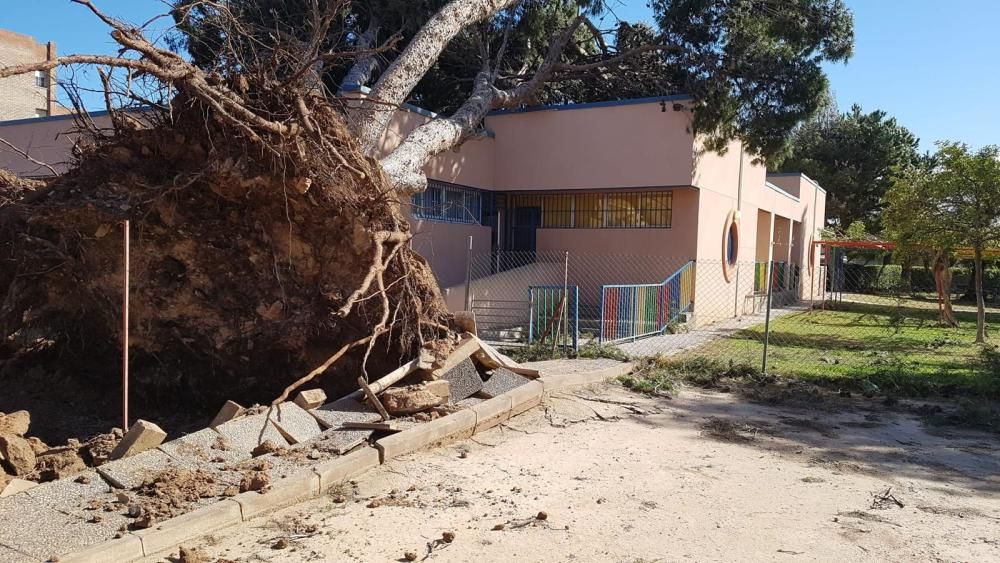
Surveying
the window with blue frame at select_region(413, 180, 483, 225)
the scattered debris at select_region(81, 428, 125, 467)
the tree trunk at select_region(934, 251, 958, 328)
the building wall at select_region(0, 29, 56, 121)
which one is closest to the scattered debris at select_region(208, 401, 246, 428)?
the scattered debris at select_region(81, 428, 125, 467)

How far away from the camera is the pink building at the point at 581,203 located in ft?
54.2

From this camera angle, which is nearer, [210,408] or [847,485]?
[847,485]

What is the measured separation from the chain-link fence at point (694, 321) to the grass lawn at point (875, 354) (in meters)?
0.03

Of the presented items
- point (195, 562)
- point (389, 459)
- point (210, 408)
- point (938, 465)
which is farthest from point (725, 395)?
point (195, 562)

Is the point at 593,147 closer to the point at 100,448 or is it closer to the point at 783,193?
the point at 783,193

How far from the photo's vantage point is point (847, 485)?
18.7ft

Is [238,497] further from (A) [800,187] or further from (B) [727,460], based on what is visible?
(A) [800,187]

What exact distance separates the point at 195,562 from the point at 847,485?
4.85m

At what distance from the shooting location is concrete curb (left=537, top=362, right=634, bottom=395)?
895cm

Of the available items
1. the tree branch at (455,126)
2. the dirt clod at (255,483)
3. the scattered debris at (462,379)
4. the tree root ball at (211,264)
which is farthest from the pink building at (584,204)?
the dirt clod at (255,483)

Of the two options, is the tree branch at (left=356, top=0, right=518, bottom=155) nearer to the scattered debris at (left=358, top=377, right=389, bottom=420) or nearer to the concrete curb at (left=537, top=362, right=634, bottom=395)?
the concrete curb at (left=537, top=362, right=634, bottom=395)

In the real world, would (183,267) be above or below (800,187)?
below

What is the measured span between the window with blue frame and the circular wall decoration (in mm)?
6851

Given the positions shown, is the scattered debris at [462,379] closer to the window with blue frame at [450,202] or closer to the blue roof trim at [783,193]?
the window with blue frame at [450,202]
